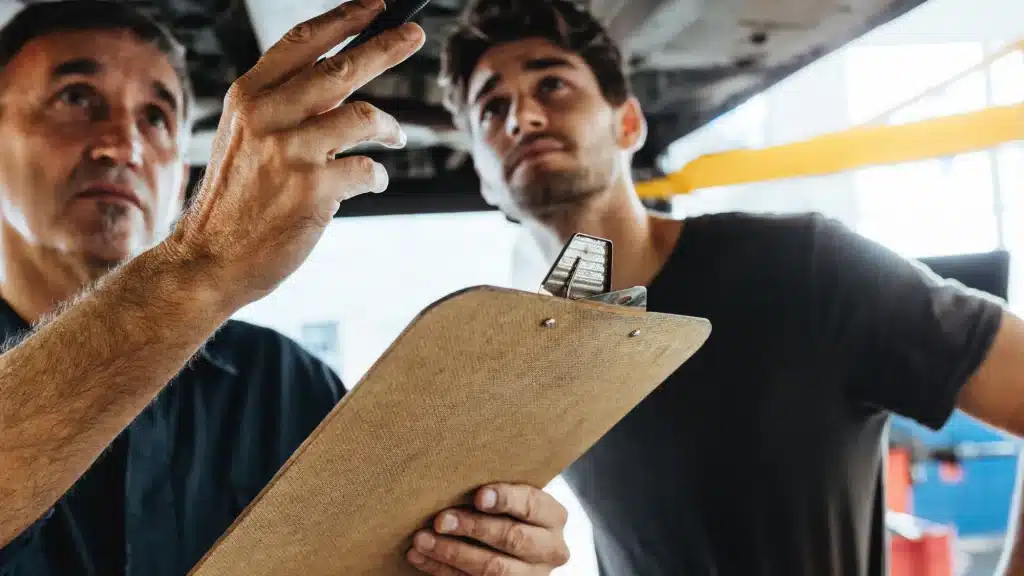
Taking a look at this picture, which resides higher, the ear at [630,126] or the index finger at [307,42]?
the ear at [630,126]

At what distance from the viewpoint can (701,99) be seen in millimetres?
1723

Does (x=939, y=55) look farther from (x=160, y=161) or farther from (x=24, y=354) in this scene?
(x=24, y=354)

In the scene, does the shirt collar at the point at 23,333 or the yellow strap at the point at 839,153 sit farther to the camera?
the yellow strap at the point at 839,153

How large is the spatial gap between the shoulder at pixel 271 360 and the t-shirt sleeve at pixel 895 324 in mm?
876

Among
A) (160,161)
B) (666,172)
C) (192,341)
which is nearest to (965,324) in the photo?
(666,172)

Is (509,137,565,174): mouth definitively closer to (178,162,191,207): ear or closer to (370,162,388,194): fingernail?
(178,162,191,207): ear

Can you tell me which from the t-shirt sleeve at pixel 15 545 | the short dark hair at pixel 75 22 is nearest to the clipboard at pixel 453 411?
the t-shirt sleeve at pixel 15 545

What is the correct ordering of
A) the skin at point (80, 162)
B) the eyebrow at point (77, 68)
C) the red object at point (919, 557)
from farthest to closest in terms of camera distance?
the red object at point (919, 557) → the eyebrow at point (77, 68) → the skin at point (80, 162)

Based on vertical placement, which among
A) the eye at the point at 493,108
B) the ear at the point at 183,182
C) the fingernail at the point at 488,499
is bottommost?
the fingernail at the point at 488,499

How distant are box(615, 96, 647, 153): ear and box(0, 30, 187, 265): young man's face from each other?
0.93 meters

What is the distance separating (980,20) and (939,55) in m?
0.11

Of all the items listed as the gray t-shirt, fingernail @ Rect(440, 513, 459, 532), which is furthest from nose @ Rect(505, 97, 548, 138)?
fingernail @ Rect(440, 513, 459, 532)

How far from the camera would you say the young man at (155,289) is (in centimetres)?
60

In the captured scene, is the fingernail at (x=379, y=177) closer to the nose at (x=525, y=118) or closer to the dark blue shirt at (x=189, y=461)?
the dark blue shirt at (x=189, y=461)
